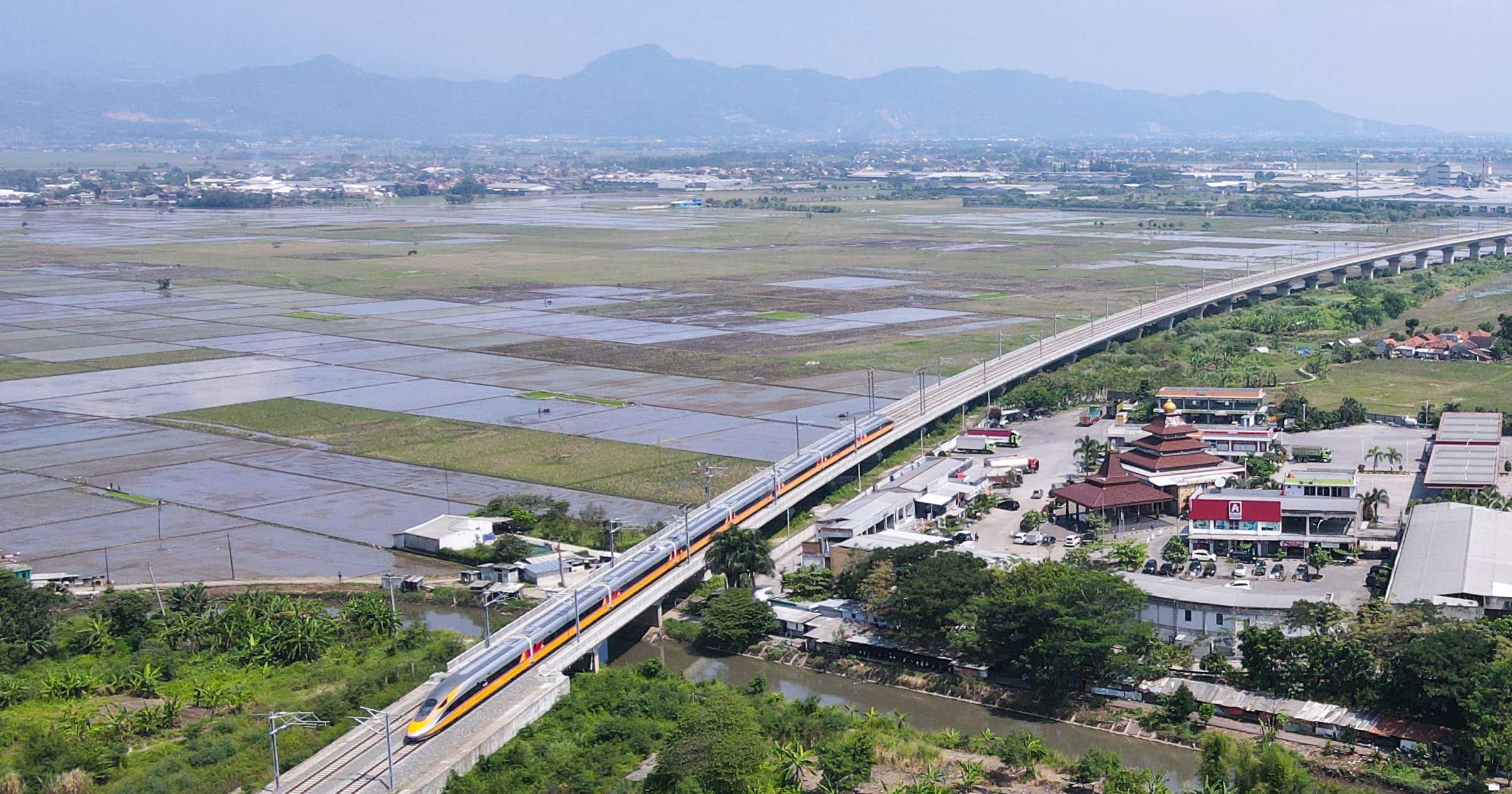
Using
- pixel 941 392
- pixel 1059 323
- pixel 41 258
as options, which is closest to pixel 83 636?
pixel 941 392

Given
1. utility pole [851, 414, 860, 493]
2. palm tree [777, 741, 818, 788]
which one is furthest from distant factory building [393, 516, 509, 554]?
palm tree [777, 741, 818, 788]

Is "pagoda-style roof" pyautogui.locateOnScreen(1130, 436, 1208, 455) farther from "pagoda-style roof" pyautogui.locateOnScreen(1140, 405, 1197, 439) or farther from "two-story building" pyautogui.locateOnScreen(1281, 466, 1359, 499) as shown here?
"two-story building" pyautogui.locateOnScreen(1281, 466, 1359, 499)

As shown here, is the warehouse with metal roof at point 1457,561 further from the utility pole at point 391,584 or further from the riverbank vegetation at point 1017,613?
the utility pole at point 391,584

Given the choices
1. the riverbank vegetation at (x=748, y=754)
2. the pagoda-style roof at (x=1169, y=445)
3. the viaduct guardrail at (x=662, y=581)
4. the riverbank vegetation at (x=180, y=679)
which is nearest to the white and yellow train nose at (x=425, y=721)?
the viaduct guardrail at (x=662, y=581)

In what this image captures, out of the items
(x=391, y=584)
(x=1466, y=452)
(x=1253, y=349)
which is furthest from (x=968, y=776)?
(x=1253, y=349)

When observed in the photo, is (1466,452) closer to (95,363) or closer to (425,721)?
(425,721)

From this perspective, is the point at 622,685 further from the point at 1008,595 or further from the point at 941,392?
the point at 941,392
